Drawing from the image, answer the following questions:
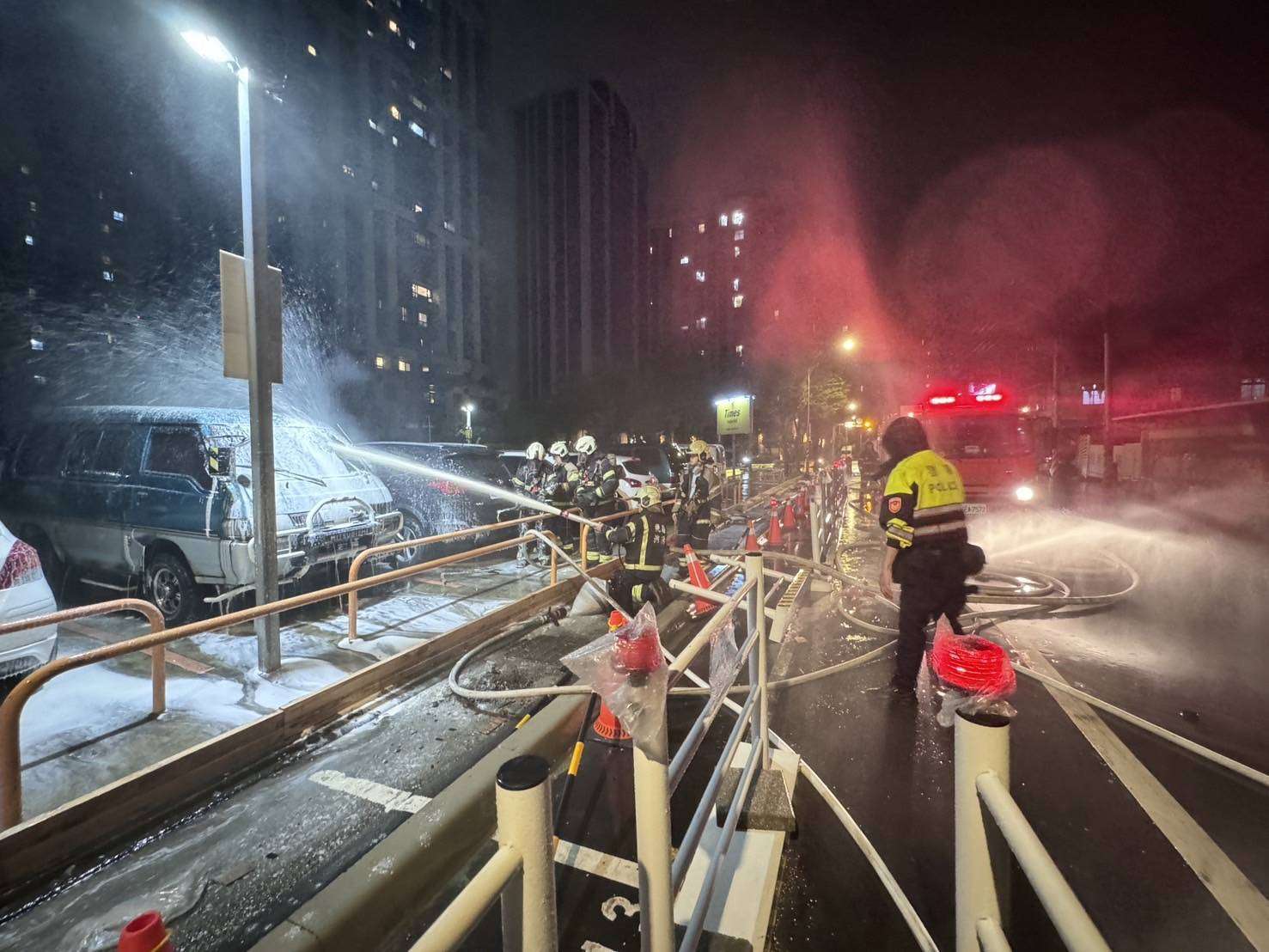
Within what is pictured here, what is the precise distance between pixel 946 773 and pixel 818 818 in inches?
38.4

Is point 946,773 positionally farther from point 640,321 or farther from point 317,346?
point 640,321

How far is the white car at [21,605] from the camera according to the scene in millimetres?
3633

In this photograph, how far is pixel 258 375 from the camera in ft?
14.9

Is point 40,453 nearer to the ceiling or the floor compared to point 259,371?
nearer to the floor

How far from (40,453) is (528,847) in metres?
9.18

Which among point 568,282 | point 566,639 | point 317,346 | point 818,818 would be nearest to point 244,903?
point 818,818

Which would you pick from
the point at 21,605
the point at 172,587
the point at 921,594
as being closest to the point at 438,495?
the point at 172,587

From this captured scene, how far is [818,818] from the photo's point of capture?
9.50ft

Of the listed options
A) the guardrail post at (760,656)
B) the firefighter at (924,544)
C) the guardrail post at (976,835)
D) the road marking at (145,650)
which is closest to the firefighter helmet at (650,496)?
the firefighter at (924,544)

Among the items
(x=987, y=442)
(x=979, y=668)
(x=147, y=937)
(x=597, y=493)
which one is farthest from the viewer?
(x=987, y=442)

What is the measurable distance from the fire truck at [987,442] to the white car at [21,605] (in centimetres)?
1278

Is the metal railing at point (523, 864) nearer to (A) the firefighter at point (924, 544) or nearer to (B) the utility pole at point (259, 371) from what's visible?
(A) the firefighter at point (924, 544)

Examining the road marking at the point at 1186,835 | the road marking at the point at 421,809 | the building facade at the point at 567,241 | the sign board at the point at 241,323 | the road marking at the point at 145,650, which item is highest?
the building facade at the point at 567,241

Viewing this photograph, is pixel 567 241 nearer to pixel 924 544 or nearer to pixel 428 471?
pixel 428 471
